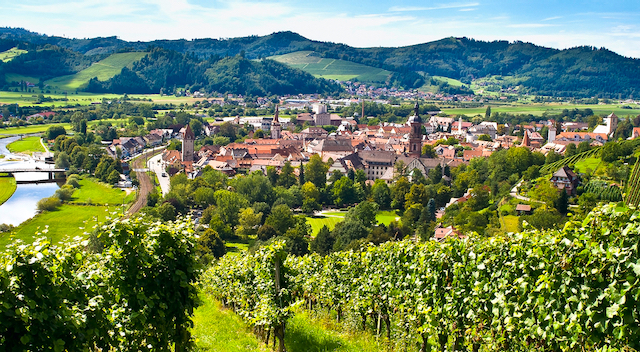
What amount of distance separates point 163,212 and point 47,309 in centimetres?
4191

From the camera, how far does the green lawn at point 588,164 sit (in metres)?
51.1

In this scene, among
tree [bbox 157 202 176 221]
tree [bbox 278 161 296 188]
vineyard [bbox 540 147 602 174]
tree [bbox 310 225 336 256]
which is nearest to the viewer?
tree [bbox 310 225 336 256]

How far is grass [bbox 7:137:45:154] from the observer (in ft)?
273

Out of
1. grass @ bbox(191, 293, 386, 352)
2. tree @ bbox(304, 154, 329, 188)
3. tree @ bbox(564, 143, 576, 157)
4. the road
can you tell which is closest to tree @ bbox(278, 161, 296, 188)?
tree @ bbox(304, 154, 329, 188)

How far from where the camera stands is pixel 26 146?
86.2 meters

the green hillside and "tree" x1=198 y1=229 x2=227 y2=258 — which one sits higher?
the green hillside

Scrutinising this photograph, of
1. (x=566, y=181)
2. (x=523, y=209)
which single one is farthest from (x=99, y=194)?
(x=566, y=181)

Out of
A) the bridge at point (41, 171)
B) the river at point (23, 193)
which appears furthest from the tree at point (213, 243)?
the bridge at point (41, 171)

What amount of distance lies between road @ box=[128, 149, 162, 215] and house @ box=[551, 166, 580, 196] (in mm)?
33990

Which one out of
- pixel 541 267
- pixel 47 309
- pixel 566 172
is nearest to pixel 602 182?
pixel 566 172

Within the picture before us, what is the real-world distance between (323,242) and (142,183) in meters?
32.5

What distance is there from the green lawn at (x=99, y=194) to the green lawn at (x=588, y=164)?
139 ft

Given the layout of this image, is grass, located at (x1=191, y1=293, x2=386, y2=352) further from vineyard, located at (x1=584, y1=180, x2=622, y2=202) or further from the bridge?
the bridge

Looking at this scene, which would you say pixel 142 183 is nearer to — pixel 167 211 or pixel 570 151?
pixel 167 211
